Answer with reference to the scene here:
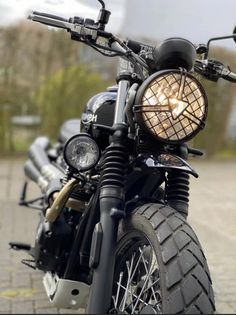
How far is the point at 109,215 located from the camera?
184 centimetres

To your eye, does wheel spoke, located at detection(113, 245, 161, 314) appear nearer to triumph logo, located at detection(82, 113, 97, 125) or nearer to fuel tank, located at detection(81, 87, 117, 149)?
fuel tank, located at detection(81, 87, 117, 149)

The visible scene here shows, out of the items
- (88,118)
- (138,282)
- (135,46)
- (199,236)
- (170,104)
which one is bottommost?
(199,236)

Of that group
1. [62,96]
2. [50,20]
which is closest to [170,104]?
[50,20]

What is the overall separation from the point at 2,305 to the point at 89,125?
109cm

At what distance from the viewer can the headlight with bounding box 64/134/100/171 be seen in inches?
88.4

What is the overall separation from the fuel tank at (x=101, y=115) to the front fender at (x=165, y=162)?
0.35 m

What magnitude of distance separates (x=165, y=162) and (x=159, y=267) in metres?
0.42

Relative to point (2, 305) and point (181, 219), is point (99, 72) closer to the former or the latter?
point (2, 305)

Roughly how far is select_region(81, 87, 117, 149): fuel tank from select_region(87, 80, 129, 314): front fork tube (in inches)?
12.7

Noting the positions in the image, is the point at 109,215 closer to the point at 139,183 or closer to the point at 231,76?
the point at 139,183

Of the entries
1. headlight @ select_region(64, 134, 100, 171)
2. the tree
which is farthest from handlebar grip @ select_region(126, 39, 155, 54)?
the tree

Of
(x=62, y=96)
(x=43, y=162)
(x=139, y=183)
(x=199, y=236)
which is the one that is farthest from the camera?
(x=62, y=96)

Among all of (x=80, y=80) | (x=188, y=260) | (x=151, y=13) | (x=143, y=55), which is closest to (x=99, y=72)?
(x=80, y=80)

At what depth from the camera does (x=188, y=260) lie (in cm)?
168
